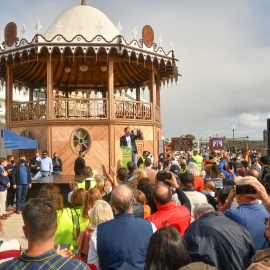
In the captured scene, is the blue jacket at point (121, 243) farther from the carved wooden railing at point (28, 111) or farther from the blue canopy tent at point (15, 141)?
the carved wooden railing at point (28, 111)

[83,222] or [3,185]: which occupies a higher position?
[83,222]

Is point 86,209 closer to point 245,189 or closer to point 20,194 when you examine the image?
Answer: point 245,189

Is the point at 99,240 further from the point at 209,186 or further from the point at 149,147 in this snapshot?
the point at 149,147

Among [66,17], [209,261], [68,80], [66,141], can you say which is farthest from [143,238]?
[68,80]

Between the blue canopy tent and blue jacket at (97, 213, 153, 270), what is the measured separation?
13.3m

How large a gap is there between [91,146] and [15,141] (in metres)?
4.08

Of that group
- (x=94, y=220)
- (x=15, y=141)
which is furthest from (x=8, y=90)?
(x=94, y=220)

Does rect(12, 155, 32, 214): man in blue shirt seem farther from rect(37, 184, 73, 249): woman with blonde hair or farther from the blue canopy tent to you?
rect(37, 184, 73, 249): woman with blonde hair

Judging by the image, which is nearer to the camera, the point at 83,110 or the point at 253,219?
the point at 253,219

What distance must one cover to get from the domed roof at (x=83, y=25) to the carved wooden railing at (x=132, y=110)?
391 centimetres

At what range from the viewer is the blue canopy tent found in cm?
1527

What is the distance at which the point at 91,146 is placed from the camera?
58.1 ft

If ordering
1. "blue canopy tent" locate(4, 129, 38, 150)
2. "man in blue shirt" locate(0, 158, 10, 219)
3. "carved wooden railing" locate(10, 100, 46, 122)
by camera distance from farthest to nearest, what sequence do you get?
"carved wooden railing" locate(10, 100, 46, 122) < "blue canopy tent" locate(4, 129, 38, 150) < "man in blue shirt" locate(0, 158, 10, 219)

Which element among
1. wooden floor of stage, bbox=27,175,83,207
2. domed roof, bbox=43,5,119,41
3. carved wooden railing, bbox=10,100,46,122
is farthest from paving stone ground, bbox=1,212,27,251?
domed roof, bbox=43,5,119,41
